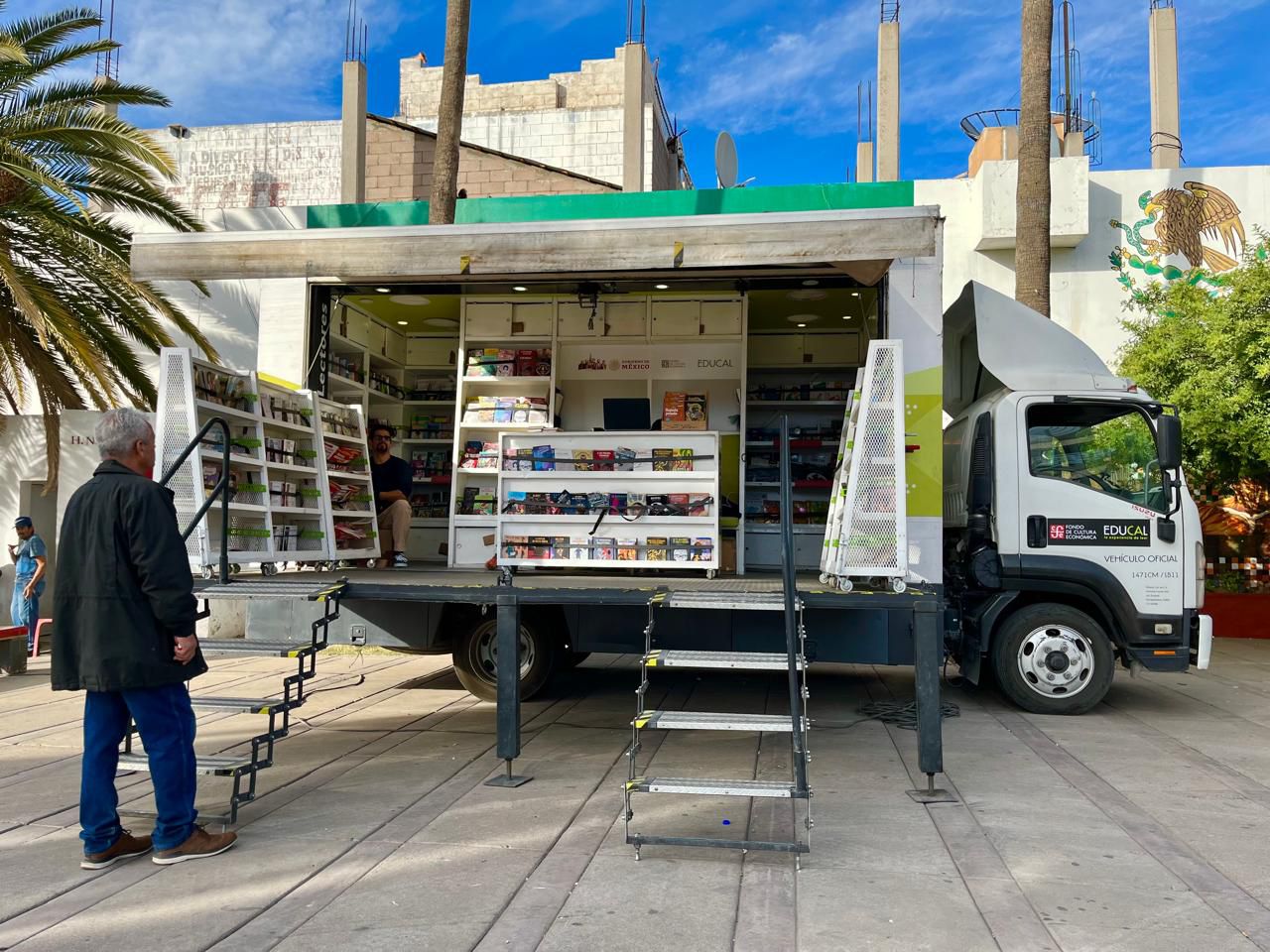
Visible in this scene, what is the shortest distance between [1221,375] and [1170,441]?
5235 millimetres

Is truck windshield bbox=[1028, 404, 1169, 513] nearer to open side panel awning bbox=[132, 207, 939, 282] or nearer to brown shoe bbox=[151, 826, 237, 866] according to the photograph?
open side panel awning bbox=[132, 207, 939, 282]

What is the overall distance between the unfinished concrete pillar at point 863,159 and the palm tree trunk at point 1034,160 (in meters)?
16.6

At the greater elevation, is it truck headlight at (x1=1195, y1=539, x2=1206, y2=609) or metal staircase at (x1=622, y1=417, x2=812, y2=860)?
truck headlight at (x1=1195, y1=539, x2=1206, y2=609)

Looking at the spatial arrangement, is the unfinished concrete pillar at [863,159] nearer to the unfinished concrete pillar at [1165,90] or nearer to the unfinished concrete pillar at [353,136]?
the unfinished concrete pillar at [1165,90]

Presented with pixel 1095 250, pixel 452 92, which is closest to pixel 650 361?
pixel 452 92

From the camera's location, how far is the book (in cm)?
747

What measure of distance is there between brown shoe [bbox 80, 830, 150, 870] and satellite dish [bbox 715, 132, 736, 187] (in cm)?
718

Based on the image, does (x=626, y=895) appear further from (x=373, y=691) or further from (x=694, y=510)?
(x=373, y=691)

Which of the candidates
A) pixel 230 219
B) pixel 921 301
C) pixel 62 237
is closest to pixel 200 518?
pixel 921 301

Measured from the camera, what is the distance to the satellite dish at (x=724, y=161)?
9438 mm

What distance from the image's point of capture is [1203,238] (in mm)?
16766

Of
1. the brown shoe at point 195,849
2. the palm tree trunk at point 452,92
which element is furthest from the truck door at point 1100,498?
the palm tree trunk at point 452,92

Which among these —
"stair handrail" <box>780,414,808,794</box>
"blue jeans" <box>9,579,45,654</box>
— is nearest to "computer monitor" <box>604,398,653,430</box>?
"stair handrail" <box>780,414,808,794</box>

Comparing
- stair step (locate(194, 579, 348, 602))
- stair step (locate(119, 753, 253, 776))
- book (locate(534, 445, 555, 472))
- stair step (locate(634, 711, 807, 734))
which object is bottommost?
stair step (locate(119, 753, 253, 776))
